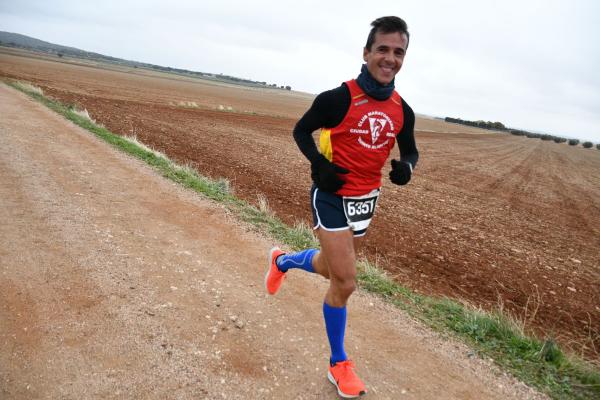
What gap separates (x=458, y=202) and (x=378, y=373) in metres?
10.8

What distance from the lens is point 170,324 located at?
3.21 m

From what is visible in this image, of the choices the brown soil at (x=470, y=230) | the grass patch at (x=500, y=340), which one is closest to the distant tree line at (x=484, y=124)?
the brown soil at (x=470, y=230)

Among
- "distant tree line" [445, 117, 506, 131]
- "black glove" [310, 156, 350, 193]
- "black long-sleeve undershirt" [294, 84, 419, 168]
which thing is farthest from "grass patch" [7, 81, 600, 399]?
"distant tree line" [445, 117, 506, 131]

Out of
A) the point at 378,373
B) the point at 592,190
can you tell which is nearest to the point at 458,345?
the point at 378,373

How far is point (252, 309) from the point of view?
362 centimetres

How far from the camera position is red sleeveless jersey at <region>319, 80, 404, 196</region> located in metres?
2.48

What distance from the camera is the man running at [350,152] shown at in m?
2.46

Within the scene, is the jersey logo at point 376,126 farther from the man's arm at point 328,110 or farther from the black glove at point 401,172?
the black glove at point 401,172

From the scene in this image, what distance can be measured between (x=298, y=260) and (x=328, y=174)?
1.15m

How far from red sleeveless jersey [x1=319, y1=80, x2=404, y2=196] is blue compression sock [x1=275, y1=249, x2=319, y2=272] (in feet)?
2.82

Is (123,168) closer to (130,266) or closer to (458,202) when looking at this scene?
(130,266)

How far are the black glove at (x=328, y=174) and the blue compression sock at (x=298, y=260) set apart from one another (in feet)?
2.95

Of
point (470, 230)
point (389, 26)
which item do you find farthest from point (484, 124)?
point (389, 26)

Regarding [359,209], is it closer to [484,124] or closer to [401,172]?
[401,172]
